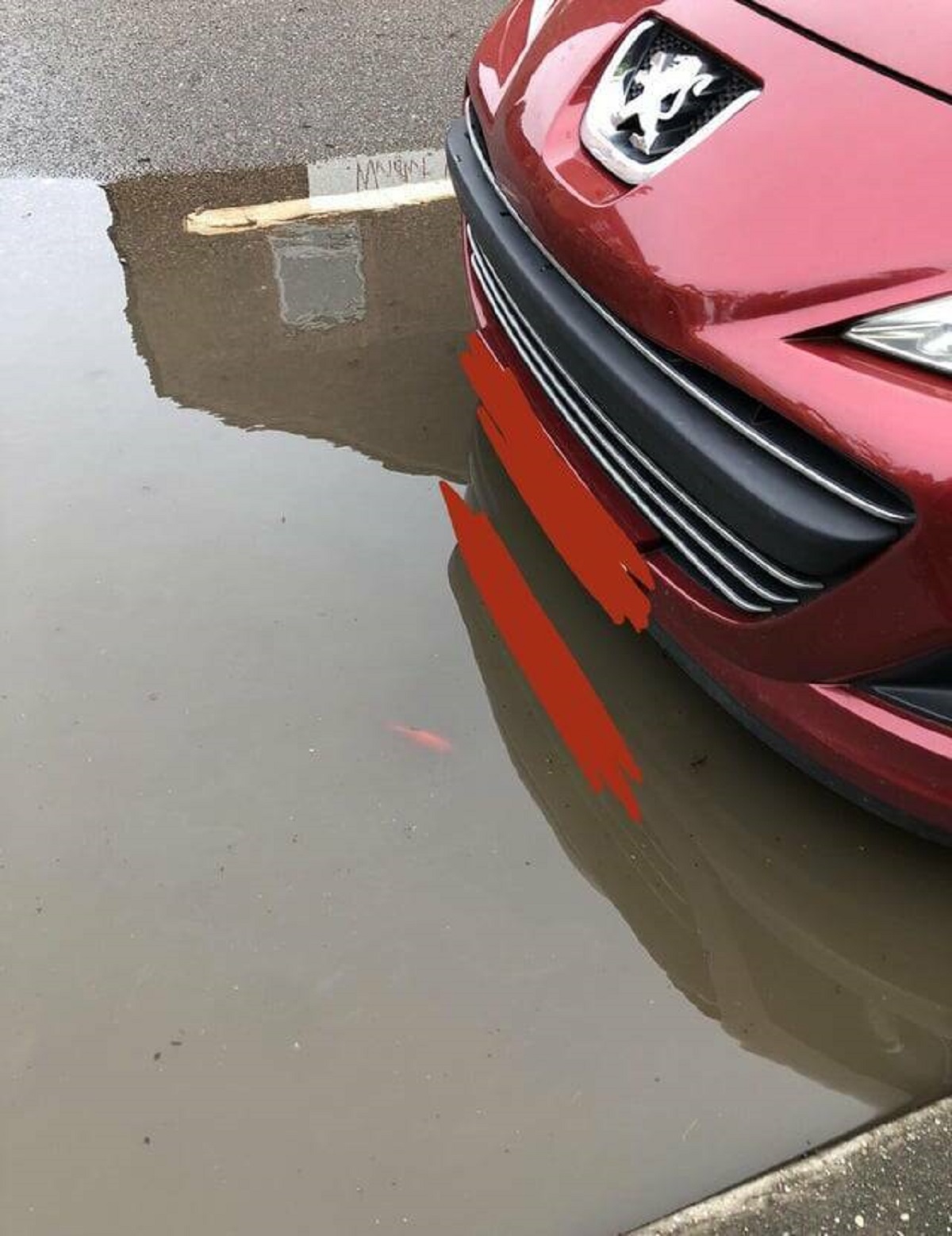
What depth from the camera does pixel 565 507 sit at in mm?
2027

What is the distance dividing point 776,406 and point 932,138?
400mm

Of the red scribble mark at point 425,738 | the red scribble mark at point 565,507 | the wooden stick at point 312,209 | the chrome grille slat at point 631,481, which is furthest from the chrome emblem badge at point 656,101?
the wooden stick at point 312,209

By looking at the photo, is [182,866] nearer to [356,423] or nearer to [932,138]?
[356,423]

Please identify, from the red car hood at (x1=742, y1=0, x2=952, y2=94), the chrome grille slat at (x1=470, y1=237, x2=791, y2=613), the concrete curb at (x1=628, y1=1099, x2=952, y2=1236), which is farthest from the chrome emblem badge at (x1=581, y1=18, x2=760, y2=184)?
the concrete curb at (x1=628, y1=1099, x2=952, y2=1236)

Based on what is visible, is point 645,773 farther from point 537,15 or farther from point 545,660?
point 537,15

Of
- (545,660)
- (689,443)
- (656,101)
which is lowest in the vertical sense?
(545,660)

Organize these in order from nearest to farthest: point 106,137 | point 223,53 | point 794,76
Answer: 1. point 794,76
2. point 106,137
3. point 223,53

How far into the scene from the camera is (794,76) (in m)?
1.64

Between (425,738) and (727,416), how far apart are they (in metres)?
0.83

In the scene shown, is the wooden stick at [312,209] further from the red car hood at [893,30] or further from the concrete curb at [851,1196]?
the concrete curb at [851,1196]

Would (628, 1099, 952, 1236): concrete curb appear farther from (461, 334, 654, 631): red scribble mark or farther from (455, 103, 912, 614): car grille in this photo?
(461, 334, 654, 631): red scribble mark

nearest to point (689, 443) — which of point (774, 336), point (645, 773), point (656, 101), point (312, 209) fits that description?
point (774, 336)

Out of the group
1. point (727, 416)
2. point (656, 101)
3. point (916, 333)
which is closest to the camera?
point (916, 333)

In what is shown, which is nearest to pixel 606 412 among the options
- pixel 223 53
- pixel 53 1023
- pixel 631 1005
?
pixel 631 1005
